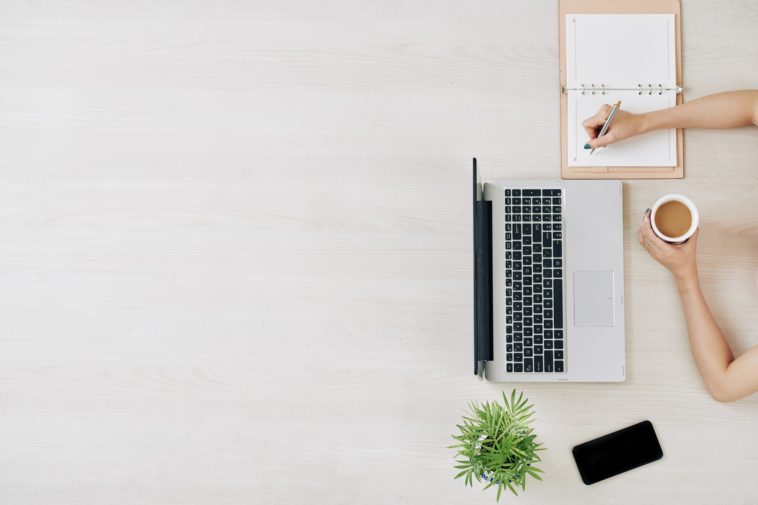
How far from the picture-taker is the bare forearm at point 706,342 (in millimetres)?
1026

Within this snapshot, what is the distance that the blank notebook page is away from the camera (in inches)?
43.4

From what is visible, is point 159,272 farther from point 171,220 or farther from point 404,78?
point 404,78

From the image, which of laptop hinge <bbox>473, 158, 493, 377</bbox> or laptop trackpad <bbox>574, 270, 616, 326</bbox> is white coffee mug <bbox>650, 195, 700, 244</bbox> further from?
laptop hinge <bbox>473, 158, 493, 377</bbox>

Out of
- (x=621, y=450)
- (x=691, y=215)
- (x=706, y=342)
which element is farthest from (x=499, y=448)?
(x=691, y=215)

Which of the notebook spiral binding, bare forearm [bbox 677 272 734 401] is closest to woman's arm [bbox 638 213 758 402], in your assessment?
bare forearm [bbox 677 272 734 401]

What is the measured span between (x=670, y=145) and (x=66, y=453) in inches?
52.7

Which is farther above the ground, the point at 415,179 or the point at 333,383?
the point at 415,179

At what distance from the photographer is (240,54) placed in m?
1.14

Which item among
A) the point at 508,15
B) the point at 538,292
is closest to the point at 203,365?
the point at 538,292

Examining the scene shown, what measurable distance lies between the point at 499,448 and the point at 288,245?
55cm

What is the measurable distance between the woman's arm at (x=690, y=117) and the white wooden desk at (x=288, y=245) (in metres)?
0.05

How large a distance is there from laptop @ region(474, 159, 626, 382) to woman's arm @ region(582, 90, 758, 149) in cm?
10

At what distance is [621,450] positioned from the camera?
1.06 meters

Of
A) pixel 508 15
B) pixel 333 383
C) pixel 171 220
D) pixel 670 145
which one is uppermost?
pixel 508 15
